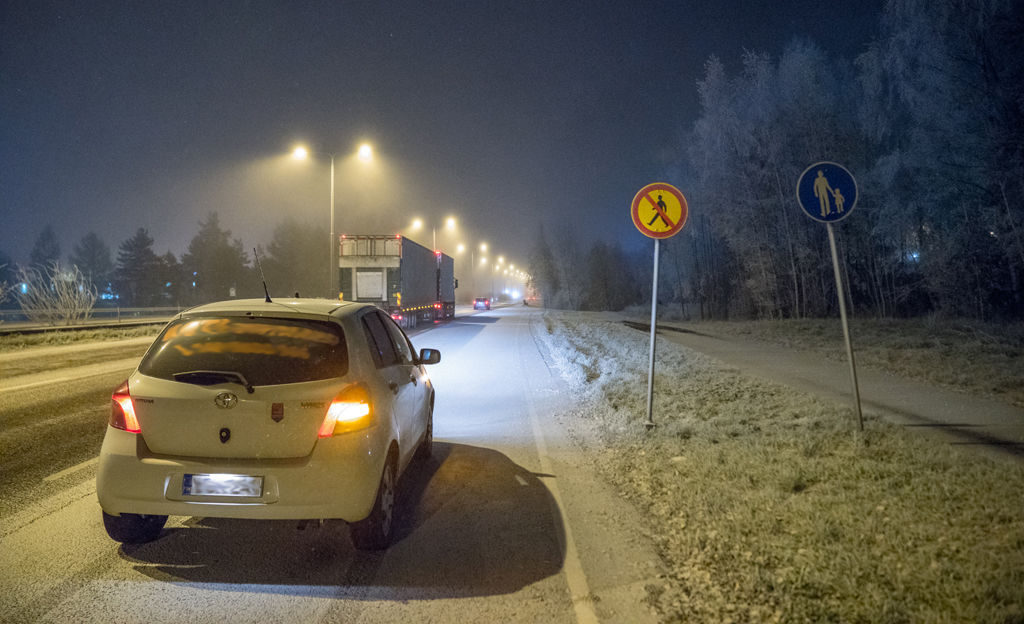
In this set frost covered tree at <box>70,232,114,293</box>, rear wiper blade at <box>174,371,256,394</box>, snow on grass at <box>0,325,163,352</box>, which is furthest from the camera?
frost covered tree at <box>70,232,114,293</box>

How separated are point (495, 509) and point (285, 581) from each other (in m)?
1.77

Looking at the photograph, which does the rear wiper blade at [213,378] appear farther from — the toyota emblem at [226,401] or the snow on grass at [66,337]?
the snow on grass at [66,337]

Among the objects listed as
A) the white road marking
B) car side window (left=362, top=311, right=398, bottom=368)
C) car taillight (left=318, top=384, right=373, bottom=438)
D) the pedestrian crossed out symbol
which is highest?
the pedestrian crossed out symbol

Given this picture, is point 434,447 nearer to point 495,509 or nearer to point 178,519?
point 495,509

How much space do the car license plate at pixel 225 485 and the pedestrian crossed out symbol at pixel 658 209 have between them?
5.48 m

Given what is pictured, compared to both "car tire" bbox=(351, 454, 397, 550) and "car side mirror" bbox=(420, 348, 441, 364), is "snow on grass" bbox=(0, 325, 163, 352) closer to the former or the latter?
"car side mirror" bbox=(420, 348, 441, 364)

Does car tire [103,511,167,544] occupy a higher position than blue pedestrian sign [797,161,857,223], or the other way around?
blue pedestrian sign [797,161,857,223]

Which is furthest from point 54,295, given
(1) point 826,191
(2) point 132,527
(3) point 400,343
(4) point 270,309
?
(1) point 826,191

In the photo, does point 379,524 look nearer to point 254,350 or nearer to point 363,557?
point 363,557

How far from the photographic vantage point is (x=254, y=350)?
3846 mm

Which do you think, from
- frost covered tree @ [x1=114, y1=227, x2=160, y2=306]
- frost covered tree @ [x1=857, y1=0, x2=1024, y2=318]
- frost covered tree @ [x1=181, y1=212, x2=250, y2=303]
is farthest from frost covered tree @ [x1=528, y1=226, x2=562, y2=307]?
frost covered tree @ [x1=857, y1=0, x2=1024, y2=318]

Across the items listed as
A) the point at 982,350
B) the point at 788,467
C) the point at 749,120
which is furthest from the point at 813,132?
the point at 788,467

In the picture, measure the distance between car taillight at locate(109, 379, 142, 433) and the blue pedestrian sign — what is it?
6.58 metres

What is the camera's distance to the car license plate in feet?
11.5
